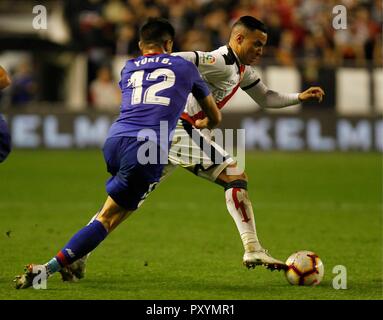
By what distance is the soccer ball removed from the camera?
7691 mm

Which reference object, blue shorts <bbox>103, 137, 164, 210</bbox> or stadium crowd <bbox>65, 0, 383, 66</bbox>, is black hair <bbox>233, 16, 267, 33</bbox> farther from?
stadium crowd <bbox>65, 0, 383, 66</bbox>

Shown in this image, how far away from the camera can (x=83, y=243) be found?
7.04 meters

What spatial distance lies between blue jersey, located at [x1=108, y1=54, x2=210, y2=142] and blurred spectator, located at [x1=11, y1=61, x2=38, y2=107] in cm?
1351

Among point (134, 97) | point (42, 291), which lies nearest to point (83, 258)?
point (42, 291)

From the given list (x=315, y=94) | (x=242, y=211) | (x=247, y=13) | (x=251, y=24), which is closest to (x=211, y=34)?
(x=247, y=13)

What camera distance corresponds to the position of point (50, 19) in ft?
79.7

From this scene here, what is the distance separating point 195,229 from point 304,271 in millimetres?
3609

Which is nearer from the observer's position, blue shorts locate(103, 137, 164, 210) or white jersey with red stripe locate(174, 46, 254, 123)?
blue shorts locate(103, 137, 164, 210)

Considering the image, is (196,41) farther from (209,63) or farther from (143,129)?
(143,129)

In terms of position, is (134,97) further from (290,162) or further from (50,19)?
(50,19)

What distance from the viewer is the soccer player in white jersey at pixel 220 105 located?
25.7 ft

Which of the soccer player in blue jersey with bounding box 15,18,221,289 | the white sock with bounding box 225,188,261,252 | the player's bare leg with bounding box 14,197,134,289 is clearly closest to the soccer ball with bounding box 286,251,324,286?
the white sock with bounding box 225,188,261,252
